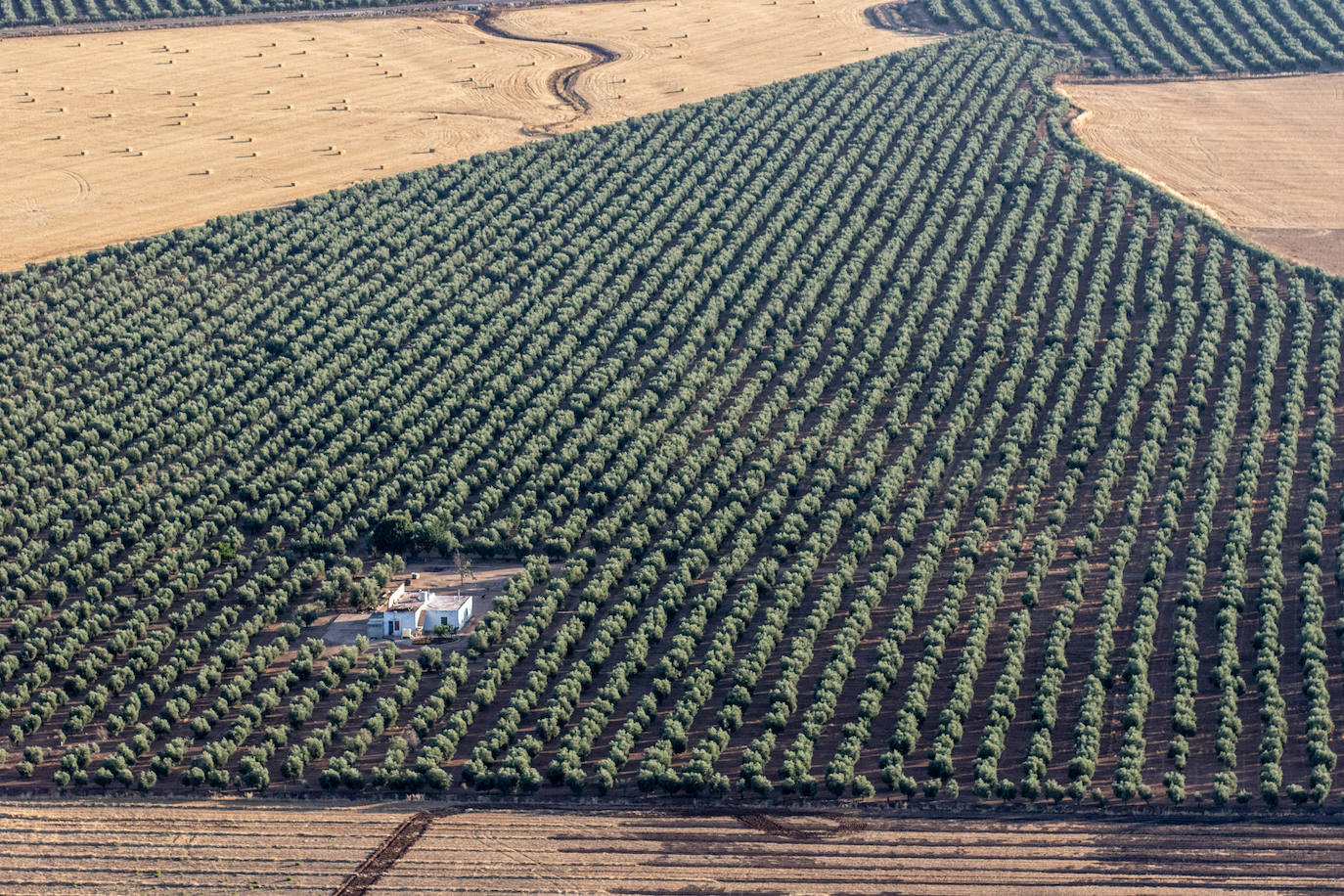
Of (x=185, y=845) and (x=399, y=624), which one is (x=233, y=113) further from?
(x=185, y=845)

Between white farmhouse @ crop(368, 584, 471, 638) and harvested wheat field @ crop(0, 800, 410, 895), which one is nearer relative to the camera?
harvested wheat field @ crop(0, 800, 410, 895)

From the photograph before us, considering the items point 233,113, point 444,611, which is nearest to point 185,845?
point 444,611

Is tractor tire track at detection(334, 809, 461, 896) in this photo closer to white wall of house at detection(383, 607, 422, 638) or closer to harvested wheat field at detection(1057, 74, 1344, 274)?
white wall of house at detection(383, 607, 422, 638)

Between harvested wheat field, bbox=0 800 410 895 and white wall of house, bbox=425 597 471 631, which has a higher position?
white wall of house, bbox=425 597 471 631

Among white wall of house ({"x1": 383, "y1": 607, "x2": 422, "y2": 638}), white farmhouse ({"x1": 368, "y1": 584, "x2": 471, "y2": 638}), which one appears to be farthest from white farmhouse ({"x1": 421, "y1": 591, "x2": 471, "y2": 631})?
white wall of house ({"x1": 383, "y1": 607, "x2": 422, "y2": 638})

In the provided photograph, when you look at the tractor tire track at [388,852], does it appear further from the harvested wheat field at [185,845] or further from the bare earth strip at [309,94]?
the bare earth strip at [309,94]

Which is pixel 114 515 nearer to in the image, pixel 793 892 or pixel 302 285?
pixel 302 285

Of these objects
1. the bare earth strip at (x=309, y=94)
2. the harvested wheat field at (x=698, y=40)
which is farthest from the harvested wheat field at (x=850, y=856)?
the harvested wheat field at (x=698, y=40)

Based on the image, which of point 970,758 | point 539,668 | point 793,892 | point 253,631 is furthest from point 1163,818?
point 253,631
